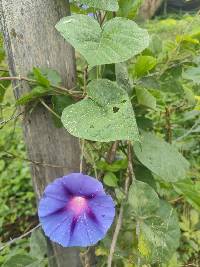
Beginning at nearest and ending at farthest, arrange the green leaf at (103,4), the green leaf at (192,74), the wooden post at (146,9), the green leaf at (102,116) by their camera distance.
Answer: the green leaf at (102,116), the green leaf at (103,4), the green leaf at (192,74), the wooden post at (146,9)

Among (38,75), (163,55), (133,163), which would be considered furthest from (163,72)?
(38,75)

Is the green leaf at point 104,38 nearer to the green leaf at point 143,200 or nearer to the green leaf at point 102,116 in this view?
the green leaf at point 102,116

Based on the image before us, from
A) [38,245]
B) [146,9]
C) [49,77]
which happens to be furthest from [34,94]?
[146,9]

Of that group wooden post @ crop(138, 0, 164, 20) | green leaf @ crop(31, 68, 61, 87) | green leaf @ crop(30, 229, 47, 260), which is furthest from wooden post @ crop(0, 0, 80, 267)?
wooden post @ crop(138, 0, 164, 20)

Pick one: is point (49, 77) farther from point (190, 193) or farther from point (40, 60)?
point (190, 193)

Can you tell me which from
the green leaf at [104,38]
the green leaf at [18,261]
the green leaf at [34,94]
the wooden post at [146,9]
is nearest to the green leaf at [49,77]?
the green leaf at [34,94]

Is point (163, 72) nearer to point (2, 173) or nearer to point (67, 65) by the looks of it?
point (67, 65)

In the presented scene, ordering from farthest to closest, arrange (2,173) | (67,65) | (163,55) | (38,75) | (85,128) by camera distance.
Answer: (2,173), (163,55), (67,65), (38,75), (85,128)
